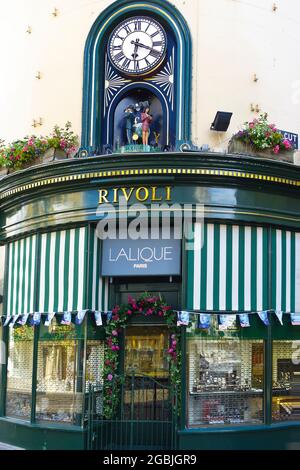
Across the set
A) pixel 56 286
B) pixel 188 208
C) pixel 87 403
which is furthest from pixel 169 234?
pixel 87 403

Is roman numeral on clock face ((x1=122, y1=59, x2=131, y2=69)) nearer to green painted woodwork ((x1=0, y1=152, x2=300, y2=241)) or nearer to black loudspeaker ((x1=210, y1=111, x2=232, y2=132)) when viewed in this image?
black loudspeaker ((x1=210, y1=111, x2=232, y2=132))

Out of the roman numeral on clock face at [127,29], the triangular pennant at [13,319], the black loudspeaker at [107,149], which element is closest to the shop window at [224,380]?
the triangular pennant at [13,319]

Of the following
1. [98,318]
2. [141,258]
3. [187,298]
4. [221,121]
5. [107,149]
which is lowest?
[98,318]

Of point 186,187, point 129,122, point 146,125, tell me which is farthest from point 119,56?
point 186,187

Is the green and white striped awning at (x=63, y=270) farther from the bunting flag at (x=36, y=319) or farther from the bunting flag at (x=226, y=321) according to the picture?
the bunting flag at (x=226, y=321)

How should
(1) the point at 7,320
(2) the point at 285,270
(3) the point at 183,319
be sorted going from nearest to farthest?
1. (3) the point at 183,319
2. (2) the point at 285,270
3. (1) the point at 7,320

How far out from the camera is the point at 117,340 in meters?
12.5

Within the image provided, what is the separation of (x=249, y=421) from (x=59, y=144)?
614 cm

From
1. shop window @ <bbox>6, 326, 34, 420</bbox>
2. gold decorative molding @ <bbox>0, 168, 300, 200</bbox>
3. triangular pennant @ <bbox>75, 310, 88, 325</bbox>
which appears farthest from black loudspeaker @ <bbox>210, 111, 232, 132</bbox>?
shop window @ <bbox>6, 326, 34, 420</bbox>

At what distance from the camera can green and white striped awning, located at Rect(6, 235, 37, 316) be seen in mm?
13164

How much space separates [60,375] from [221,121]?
545 cm

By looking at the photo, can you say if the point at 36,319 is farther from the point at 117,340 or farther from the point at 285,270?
the point at 285,270

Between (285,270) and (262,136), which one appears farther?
(285,270)

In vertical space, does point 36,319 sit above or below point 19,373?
above
